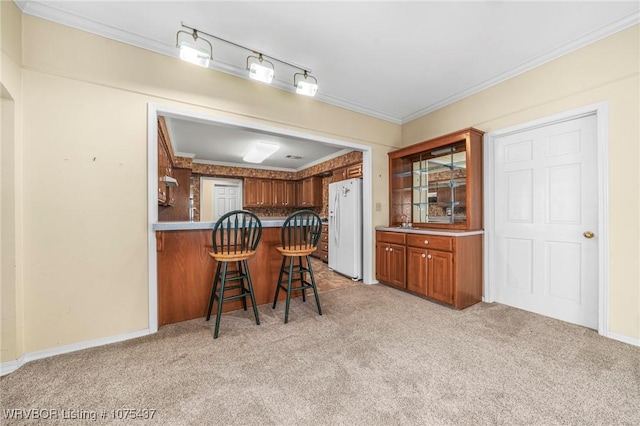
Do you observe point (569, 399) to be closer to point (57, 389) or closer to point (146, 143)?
point (57, 389)

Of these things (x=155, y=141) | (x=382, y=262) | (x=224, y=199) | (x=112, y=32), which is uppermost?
(x=112, y=32)

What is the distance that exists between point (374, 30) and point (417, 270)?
2651mm

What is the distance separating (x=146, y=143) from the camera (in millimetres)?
2256

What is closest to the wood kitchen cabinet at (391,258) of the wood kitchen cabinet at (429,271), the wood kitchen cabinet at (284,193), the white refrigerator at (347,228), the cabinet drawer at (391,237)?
the cabinet drawer at (391,237)

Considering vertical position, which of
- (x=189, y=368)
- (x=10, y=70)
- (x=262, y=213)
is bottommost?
(x=189, y=368)

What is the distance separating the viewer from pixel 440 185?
3486 millimetres

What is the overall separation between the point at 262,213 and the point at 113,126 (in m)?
5.26

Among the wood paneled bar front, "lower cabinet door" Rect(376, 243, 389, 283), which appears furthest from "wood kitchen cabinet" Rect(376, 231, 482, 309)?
the wood paneled bar front

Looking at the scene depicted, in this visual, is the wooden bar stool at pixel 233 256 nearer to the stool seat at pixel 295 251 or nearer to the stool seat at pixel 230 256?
the stool seat at pixel 230 256

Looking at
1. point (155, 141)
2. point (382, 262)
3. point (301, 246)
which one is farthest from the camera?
point (382, 262)

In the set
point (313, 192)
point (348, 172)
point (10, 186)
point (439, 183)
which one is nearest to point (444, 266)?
point (439, 183)

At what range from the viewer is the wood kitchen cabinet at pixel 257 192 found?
6844mm

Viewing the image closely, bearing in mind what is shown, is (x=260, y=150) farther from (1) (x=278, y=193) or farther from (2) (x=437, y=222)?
(2) (x=437, y=222)

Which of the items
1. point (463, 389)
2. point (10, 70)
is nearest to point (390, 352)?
point (463, 389)
